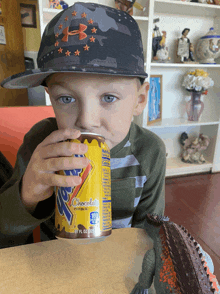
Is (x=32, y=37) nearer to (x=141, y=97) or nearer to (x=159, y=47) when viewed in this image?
(x=159, y=47)

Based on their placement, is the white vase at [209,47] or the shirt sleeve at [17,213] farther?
the white vase at [209,47]

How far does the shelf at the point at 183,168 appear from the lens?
215 centimetres

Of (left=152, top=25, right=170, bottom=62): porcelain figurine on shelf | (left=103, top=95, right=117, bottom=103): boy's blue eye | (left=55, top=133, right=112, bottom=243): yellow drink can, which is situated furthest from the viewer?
(left=152, top=25, right=170, bottom=62): porcelain figurine on shelf

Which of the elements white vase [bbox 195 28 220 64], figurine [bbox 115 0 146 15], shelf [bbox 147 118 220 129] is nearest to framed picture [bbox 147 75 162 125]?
shelf [bbox 147 118 220 129]

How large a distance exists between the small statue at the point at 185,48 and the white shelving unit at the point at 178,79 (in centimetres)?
12

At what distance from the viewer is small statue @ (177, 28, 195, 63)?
1.90 meters

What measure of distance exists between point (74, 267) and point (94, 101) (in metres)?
0.31

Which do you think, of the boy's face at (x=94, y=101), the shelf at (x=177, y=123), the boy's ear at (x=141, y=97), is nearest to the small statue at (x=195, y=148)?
the shelf at (x=177, y=123)

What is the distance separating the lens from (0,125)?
2.43 feet

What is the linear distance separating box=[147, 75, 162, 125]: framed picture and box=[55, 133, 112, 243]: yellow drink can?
1.67 metres

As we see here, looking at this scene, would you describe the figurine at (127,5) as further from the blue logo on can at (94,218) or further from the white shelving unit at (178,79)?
the blue logo on can at (94,218)

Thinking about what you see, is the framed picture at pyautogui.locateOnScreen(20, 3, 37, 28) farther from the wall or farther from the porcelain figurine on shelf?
the porcelain figurine on shelf

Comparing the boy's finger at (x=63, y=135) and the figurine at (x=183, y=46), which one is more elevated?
the figurine at (x=183, y=46)

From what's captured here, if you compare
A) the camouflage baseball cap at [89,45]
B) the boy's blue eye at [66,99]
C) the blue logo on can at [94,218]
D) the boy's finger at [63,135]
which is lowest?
the blue logo on can at [94,218]
